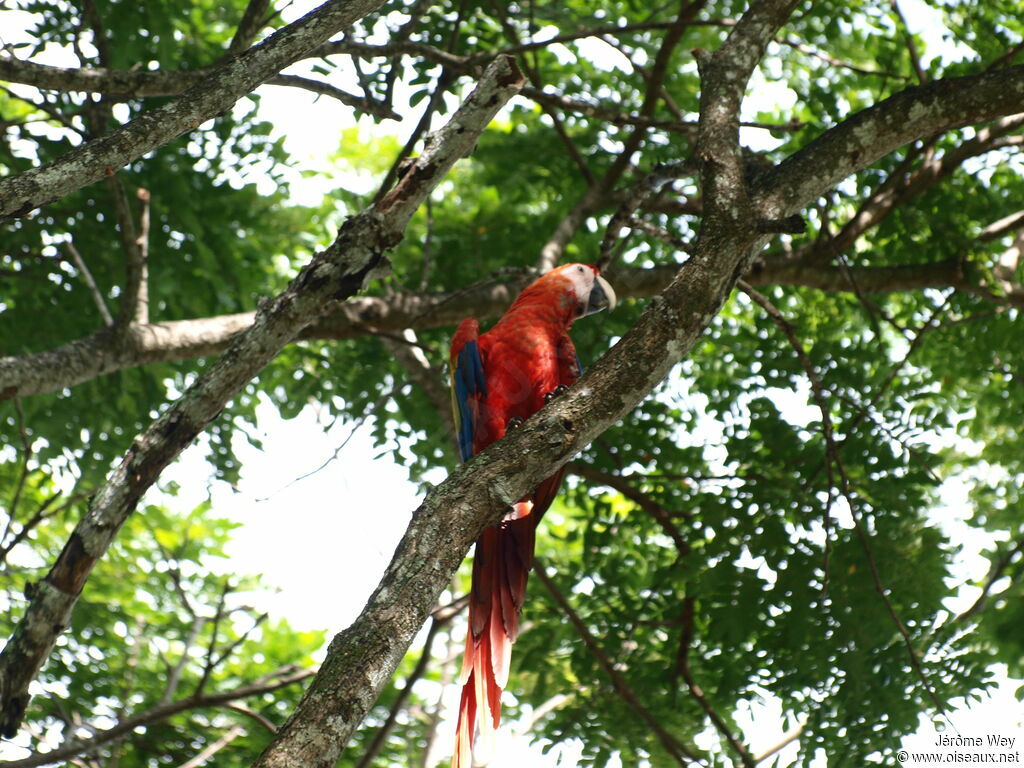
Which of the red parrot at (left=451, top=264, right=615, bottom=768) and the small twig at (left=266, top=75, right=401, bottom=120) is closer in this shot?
the red parrot at (left=451, top=264, right=615, bottom=768)

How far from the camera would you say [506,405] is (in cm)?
389

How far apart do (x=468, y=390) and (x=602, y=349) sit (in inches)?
54.9

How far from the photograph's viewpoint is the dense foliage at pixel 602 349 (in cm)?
400

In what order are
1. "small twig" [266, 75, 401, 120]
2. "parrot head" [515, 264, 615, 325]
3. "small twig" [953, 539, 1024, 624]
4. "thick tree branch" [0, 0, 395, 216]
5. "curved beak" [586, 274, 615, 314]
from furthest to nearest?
"curved beak" [586, 274, 615, 314] < "parrot head" [515, 264, 615, 325] < "small twig" [953, 539, 1024, 624] < "small twig" [266, 75, 401, 120] < "thick tree branch" [0, 0, 395, 216]

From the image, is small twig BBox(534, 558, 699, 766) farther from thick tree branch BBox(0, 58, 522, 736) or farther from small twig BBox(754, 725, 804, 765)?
thick tree branch BBox(0, 58, 522, 736)

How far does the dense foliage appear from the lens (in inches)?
158

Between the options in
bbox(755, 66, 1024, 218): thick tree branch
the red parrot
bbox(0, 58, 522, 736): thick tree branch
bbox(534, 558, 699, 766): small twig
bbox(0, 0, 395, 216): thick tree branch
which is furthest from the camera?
bbox(534, 558, 699, 766): small twig

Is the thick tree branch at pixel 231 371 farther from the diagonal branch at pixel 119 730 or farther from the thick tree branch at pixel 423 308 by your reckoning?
the thick tree branch at pixel 423 308

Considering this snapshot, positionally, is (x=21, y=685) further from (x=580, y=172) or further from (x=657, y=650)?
(x=580, y=172)

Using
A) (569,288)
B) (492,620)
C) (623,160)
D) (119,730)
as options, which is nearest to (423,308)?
(569,288)

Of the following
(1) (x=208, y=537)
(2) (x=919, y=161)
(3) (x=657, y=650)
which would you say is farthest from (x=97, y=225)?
(2) (x=919, y=161)

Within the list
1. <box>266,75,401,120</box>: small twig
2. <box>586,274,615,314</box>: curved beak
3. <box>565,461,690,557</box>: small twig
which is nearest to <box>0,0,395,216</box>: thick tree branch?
<box>266,75,401,120</box>: small twig

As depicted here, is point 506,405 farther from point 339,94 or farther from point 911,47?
point 911,47

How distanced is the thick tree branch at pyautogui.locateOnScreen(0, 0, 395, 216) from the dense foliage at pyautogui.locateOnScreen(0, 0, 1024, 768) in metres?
1.08
